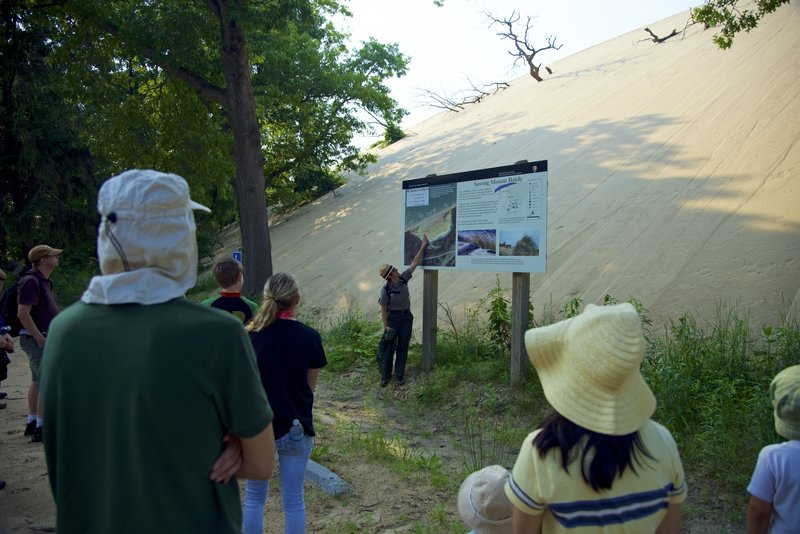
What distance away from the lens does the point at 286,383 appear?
367 cm

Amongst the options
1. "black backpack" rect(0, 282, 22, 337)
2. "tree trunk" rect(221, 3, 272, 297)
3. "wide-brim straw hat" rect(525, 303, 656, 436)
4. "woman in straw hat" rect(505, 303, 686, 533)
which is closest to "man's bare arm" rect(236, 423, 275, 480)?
"woman in straw hat" rect(505, 303, 686, 533)

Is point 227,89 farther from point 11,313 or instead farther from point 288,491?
point 288,491

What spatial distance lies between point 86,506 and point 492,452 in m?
4.45

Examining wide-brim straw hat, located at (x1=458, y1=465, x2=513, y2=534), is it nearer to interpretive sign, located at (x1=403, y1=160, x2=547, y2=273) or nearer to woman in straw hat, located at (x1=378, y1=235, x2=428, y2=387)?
interpretive sign, located at (x1=403, y1=160, x2=547, y2=273)

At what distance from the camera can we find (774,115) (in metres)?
12.3

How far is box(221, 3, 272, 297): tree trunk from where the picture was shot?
Answer: 13.6 m

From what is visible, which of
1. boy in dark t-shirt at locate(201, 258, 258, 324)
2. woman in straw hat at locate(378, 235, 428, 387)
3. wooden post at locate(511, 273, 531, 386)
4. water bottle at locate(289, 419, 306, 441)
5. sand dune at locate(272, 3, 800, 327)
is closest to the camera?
water bottle at locate(289, 419, 306, 441)

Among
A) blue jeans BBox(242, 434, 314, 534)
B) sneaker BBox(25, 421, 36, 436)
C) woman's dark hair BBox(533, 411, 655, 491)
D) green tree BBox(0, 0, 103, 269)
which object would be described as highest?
green tree BBox(0, 0, 103, 269)

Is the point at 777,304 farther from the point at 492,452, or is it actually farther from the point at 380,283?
the point at 380,283

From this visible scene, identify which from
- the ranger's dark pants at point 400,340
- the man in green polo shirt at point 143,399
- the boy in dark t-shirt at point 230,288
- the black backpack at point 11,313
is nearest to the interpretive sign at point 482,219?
the ranger's dark pants at point 400,340

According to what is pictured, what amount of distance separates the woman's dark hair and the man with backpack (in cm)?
549

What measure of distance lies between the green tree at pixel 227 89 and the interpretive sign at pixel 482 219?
20.9 ft

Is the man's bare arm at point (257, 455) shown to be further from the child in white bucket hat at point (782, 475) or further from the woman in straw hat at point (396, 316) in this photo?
the woman in straw hat at point (396, 316)

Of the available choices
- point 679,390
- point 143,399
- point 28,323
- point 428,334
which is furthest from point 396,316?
point 143,399
